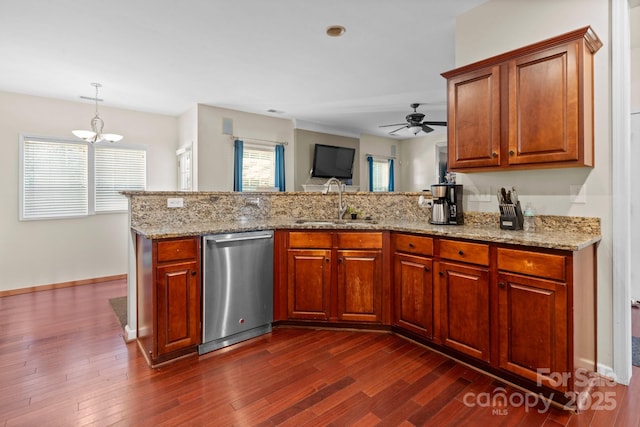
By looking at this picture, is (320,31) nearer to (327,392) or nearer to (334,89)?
(334,89)

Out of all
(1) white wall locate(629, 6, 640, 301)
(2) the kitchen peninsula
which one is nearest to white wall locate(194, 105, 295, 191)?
(2) the kitchen peninsula

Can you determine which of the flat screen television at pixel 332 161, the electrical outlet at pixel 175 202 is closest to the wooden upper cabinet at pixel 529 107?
the electrical outlet at pixel 175 202

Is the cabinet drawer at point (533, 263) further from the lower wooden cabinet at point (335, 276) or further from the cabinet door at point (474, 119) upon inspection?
the lower wooden cabinet at point (335, 276)

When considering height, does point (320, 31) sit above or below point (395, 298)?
above

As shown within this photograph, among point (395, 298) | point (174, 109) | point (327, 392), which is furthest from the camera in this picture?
point (174, 109)

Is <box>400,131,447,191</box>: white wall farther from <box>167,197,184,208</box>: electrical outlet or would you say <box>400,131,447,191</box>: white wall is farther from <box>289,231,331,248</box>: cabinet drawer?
<box>167,197,184,208</box>: electrical outlet

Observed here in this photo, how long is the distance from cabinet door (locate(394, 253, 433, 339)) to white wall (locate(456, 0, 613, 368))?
0.71m

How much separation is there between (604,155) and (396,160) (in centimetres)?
607

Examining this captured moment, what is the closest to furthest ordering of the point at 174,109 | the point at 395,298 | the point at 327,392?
the point at 327,392 < the point at 395,298 < the point at 174,109

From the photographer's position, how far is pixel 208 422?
1.72 metres

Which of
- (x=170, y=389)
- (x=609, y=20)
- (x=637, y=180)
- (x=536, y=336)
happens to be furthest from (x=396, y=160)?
(x=170, y=389)

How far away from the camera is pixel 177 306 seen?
2.35 m

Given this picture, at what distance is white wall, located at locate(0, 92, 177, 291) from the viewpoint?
13.7 feet

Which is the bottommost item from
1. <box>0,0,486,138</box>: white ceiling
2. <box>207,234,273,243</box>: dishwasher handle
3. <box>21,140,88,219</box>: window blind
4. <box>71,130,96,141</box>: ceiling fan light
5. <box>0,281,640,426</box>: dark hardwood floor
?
<box>0,281,640,426</box>: dark hardwood floor
